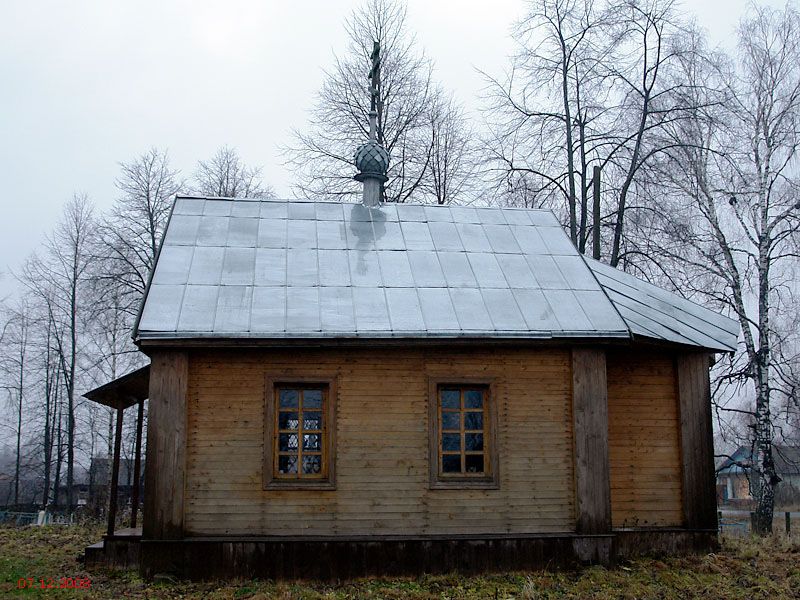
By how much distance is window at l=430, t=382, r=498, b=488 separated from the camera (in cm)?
1127

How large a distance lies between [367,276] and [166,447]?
146 inches

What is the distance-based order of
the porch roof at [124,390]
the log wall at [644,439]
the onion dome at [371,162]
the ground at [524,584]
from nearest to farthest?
1. the ground at [524,584]
2. the porch roof at [124,390]
3. the log wall at [644,439]
4. the onion dome at [371,162]

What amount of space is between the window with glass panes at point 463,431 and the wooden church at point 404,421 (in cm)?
3

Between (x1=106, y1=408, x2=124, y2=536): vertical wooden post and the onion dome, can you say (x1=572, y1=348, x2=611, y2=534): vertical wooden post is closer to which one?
the onion dome

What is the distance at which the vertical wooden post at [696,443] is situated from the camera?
1207cm

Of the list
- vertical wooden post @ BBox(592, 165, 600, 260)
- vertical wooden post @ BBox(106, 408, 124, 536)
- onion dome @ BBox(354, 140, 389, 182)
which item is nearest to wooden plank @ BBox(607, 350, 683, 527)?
onion dome @ BBox(354, 140, 389, 182)

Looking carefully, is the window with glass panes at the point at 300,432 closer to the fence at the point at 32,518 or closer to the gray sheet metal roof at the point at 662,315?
the gray sheet metal roof at the point at 662,315

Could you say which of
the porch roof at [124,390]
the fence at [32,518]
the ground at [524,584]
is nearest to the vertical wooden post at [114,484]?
the porch roof at [124,390]

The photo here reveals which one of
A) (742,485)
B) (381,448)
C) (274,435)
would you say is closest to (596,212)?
(381,448)

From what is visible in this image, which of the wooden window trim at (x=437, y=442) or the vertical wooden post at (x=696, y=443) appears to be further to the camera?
the vertical wooden post at (x=696, y=443)

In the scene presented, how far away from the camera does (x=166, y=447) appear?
1084 centimetres

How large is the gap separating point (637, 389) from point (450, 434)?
122 inches

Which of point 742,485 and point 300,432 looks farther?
point 742,485

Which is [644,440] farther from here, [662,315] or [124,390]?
[124,390]
